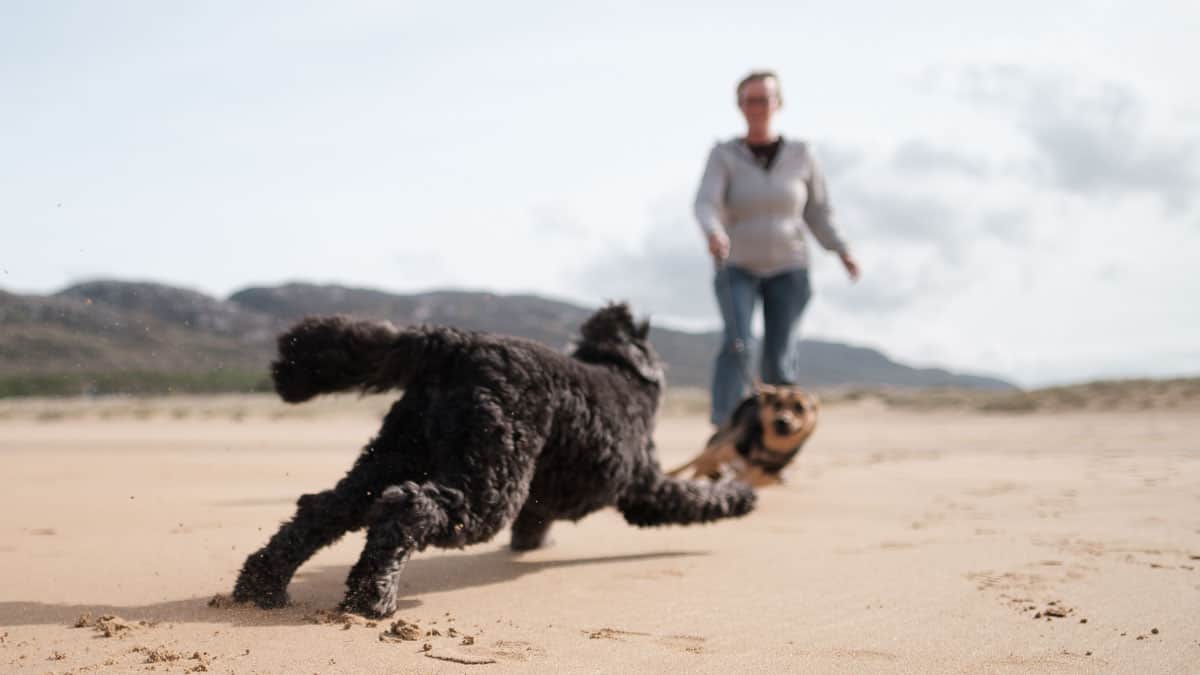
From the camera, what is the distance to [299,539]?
3211 mm

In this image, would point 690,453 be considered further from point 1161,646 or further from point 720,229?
point 1161,646

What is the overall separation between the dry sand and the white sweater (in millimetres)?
1655

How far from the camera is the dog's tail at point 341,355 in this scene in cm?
350

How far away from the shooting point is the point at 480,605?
3.38m

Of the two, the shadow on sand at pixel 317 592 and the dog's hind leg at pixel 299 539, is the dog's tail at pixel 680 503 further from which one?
the dog's hind leg at pixel 299 539

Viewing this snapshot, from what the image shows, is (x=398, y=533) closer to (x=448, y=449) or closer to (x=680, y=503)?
(x=448, y=449)

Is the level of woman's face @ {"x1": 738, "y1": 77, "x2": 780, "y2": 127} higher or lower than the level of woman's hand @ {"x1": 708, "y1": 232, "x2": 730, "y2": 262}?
higher

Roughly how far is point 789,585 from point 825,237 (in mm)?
4051

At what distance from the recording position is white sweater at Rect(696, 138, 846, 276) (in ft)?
22.2

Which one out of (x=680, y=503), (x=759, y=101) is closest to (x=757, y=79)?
(x=759, y=101)

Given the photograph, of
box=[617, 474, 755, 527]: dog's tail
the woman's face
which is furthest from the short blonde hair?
box=[617, 474, 755, 527]: dog's tail

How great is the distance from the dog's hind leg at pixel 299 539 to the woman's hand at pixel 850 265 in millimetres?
4661

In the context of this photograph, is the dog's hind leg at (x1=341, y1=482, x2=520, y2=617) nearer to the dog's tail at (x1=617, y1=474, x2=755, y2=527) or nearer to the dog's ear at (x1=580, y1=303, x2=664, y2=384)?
the dog's tail at (x1=617, y1=474, x2=755, y2=527)

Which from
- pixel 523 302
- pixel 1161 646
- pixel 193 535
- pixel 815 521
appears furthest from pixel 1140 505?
pixel 193 535
